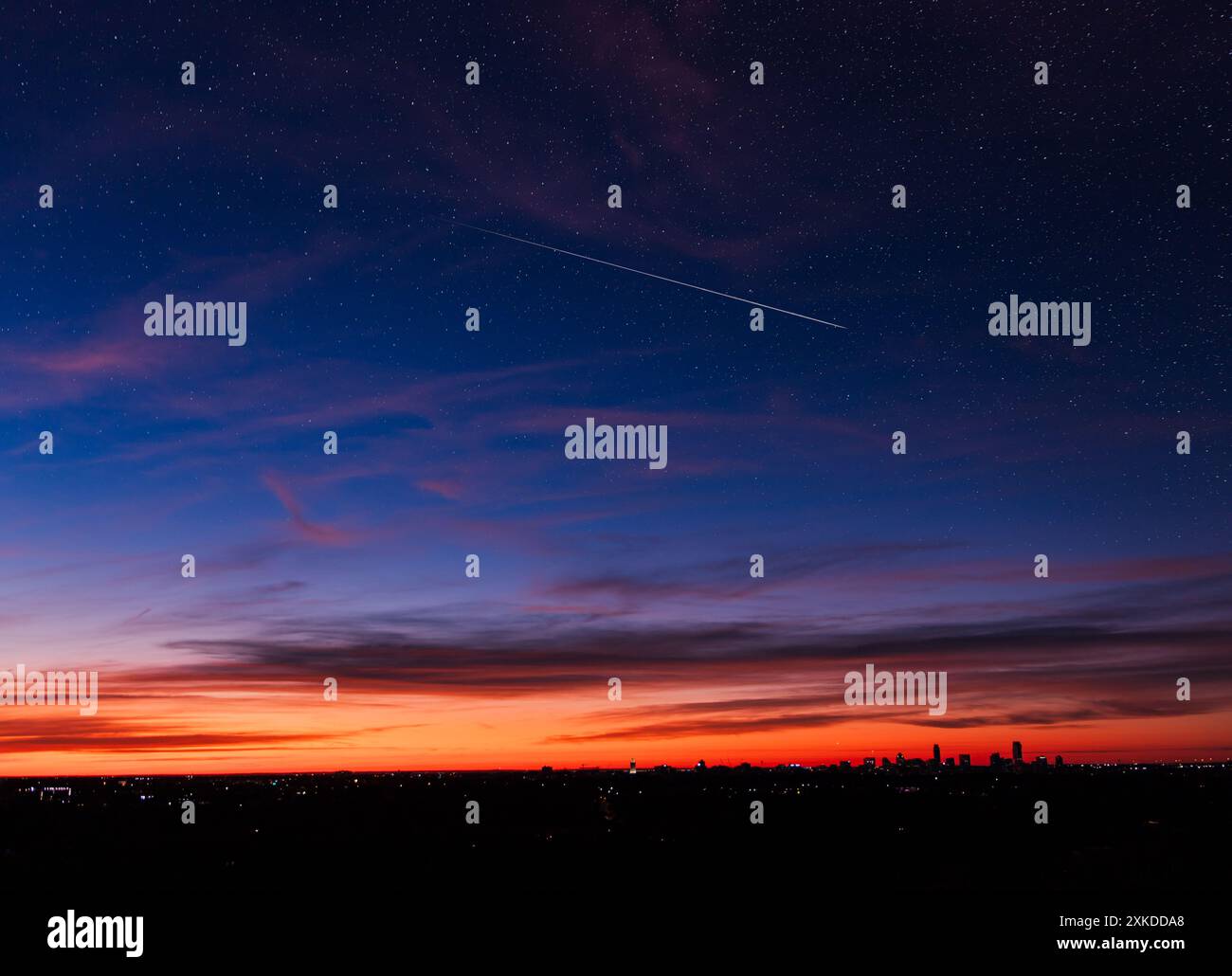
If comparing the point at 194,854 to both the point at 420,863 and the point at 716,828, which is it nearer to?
the point at 420,863

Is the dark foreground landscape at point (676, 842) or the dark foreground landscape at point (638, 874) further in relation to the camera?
the dark foreground landscape at point (676, 842)

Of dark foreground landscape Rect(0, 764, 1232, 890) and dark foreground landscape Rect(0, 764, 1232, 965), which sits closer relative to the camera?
dark foreground landscape Rect(0, 764, 1232, 965)

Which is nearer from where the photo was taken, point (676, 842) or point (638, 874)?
point (638, 874)
